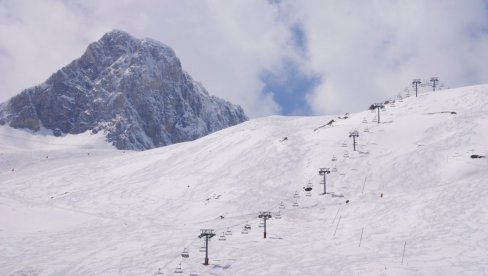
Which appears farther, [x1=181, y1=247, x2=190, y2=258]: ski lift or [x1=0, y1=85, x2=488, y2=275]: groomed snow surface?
[x1=181, y1=247, x2=190, y2=258]: ski lift

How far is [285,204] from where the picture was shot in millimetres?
56781

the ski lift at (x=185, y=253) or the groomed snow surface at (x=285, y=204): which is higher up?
the groomed snow surface at (x=285, y=204)

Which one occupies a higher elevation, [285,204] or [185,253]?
[285,204]

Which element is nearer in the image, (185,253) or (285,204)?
(185,253)

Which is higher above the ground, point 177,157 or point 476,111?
point 476,111

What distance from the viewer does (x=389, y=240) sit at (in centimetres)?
4150

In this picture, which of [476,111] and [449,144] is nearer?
[449,144]

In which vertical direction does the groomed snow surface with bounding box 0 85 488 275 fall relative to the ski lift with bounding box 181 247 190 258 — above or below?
above

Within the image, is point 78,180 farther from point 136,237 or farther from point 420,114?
point 420,114

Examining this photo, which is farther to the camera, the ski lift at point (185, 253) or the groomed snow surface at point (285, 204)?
the ski lift at point (185, 253)

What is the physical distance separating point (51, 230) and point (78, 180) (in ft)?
96.8

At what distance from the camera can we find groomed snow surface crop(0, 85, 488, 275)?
129 feet

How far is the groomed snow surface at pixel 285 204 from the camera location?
39.3m

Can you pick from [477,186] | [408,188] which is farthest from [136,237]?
[477,186]
